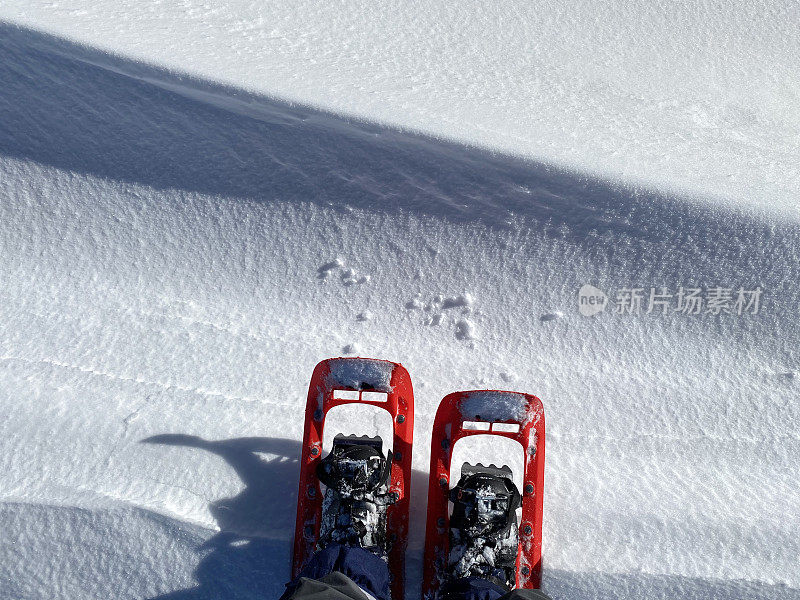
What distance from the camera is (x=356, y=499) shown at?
141 cm

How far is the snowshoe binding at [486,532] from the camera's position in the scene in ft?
4.51

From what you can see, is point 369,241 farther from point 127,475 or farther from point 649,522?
point 649,522

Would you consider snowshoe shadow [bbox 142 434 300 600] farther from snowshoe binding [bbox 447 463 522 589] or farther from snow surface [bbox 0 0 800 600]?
snowshoe binding [bbox 447 463 522 589]

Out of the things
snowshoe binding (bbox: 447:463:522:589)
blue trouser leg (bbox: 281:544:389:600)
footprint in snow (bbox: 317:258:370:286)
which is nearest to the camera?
blue trouser leg (bbox: 281:544:389:600)

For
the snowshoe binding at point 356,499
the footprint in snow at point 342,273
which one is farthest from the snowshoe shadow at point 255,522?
the footprint in snow at point 342,273

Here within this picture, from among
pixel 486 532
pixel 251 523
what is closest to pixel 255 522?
pixel 251 523

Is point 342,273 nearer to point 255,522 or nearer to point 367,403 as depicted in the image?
point 367,403

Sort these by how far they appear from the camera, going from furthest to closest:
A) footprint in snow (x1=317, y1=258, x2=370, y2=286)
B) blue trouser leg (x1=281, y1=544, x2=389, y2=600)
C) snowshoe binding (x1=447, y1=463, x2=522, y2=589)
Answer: footprint in snow (x1=317, y1=258, x2=370, y2=286), snowshoe binding (x1=447, y1=463, x2=522, y2=589), blue trouser leg (x1=281, y1=544, x2=389, y2=600)

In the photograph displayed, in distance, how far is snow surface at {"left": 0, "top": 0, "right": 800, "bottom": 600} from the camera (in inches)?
56.5

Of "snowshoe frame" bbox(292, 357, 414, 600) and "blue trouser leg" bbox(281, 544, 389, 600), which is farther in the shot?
"snowshoe frame" bbox(292, 357, 414, 600)

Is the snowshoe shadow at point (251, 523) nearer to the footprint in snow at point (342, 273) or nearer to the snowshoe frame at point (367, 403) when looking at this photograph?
the snowshoe frame at point (367, 403)

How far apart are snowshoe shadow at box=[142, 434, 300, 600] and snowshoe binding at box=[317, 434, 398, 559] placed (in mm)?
117

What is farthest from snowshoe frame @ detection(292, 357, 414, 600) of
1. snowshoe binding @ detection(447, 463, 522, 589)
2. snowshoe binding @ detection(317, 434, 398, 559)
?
snowshoe binding @ detection(447, 463, 522, 589)

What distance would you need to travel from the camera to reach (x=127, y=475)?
4.87 feet
